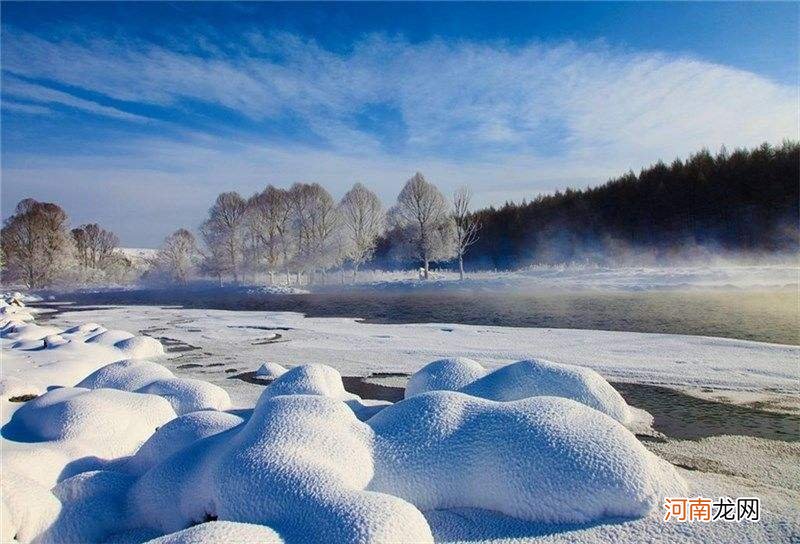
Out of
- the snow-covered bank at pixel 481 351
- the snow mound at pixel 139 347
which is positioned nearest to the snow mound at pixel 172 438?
the snow-covered bank at pixel 481 351

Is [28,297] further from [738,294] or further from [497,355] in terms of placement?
[738,294]

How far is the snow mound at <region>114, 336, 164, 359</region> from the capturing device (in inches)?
409

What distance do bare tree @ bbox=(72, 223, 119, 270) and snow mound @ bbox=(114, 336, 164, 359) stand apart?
179 ft

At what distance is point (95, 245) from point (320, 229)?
1387 inches

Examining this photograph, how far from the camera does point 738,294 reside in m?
21.0

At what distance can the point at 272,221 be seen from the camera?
41781 millimetres

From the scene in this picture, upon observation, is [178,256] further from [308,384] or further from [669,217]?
[308,384]

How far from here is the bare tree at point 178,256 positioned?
4928 cm

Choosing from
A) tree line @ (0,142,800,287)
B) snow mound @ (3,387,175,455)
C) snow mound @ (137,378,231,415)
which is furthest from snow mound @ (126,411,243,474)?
tree line @ (0,142,800,287)

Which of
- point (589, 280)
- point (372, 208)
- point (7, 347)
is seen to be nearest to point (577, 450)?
point (7, 347)

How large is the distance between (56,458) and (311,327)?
11266 millimetres

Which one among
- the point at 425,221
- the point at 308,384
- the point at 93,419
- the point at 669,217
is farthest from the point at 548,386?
the point at 669,217

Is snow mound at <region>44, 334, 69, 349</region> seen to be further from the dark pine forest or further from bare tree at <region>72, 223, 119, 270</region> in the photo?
bare tree at <region>72, 223, 119, 270</region>

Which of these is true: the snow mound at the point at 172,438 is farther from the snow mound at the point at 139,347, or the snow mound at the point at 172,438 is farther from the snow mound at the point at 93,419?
the snow mound at the point at 139,347
